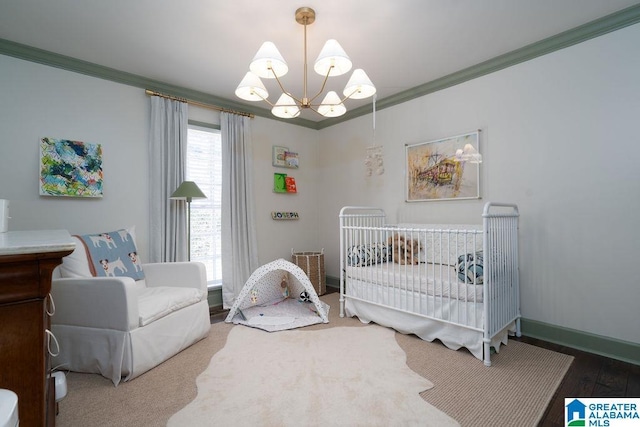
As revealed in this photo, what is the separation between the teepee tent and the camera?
284 cm

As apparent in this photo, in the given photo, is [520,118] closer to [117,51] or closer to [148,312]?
[148,312]

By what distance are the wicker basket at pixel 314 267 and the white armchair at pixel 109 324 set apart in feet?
5.86

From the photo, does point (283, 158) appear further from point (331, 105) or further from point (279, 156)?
point (331, 105)

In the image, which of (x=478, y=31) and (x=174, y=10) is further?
(x=478, y=31)

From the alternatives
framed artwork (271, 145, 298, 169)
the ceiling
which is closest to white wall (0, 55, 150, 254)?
the ceiling

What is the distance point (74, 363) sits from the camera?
1958mm

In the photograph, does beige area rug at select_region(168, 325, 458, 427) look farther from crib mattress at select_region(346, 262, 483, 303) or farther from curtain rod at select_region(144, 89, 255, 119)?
curtain rod at select_region(144, 89, 255, 119)

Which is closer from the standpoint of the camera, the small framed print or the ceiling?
the ceiling

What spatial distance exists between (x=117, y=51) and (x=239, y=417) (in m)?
2.87

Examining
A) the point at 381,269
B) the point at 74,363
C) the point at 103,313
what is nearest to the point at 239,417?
the point at 103,313

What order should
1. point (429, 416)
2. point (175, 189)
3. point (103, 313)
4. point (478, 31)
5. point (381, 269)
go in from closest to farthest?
point (429, 416) → point (103, 313) → point (478, 31) → point (381, 269) → point (175, 189)

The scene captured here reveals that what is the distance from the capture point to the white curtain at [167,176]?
9.91 feet

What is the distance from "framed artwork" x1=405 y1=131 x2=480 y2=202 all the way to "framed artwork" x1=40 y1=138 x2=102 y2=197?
9.95 ft

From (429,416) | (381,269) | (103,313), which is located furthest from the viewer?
(381,269)
